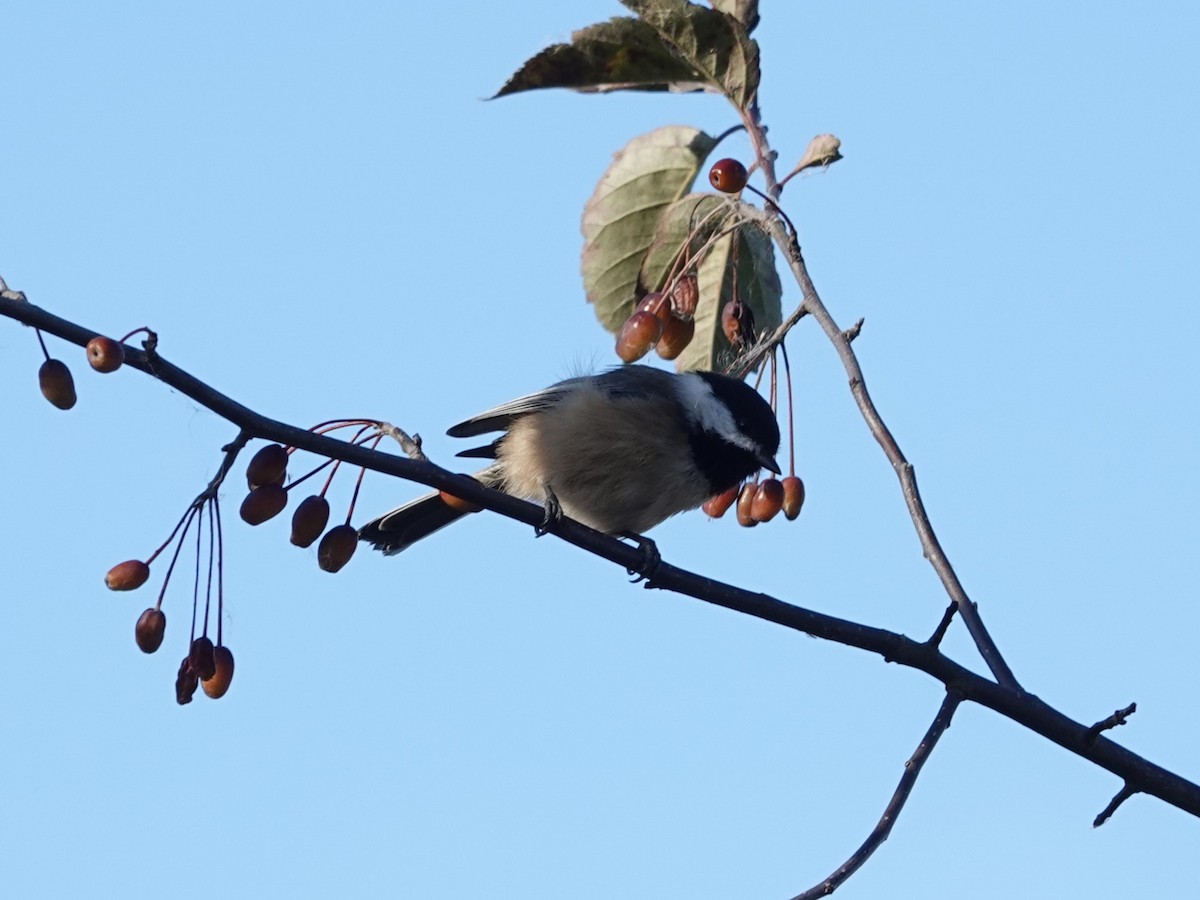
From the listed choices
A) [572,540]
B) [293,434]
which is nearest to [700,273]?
[572,540]

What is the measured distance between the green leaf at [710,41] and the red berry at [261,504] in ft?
5.68

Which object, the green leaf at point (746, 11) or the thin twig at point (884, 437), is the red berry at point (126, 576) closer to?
the thin twig at point (884, 437)

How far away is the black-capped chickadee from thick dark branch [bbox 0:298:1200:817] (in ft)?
5.87

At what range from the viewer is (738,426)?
17.2 ft

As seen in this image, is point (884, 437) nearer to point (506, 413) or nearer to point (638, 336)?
point (638, 336)

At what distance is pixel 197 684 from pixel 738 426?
7.81 ft

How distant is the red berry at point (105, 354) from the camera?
103 inches

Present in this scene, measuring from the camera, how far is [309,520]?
3486 millimetres

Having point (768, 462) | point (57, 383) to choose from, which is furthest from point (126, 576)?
point (768, 462)

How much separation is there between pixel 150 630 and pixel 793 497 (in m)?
1.81

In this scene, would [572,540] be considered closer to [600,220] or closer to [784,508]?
[784,508]

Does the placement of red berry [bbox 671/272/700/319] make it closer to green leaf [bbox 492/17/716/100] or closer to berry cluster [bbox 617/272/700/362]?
berry cluster [bbox 617/272/700/362]

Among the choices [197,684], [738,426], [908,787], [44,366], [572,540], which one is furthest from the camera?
[738,426]

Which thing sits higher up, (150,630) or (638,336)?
(638,336)
